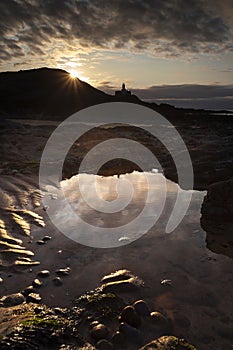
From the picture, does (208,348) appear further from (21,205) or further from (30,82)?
(30,82)

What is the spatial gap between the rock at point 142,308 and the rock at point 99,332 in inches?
26.9

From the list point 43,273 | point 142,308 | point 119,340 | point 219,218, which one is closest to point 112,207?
point 219,218

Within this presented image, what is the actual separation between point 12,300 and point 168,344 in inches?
107

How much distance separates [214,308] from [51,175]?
452 inches

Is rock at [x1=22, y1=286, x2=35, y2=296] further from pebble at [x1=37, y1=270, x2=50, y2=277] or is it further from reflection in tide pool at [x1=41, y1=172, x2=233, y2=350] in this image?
Result: reflection in tide pool at [x1=41, y1=172, x2=233, y2=350]

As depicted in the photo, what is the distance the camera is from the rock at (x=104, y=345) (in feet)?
13.3

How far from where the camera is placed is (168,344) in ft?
13.4

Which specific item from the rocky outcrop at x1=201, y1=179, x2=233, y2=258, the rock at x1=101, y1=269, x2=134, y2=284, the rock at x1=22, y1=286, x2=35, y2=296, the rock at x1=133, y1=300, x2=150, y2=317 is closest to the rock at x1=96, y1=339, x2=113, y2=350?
the rock at x1=133, y1=300, x2=150, y2=317

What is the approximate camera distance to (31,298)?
514 centimetres

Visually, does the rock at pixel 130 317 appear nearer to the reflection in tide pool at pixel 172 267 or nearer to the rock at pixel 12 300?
the reflection in tide pool at pixel 172 267

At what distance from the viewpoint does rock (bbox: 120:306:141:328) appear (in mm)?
4535

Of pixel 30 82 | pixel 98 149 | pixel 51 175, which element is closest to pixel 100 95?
pixel 30 82

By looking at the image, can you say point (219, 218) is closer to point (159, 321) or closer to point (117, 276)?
point (117, 276)

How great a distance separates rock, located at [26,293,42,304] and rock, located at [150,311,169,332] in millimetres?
2004
